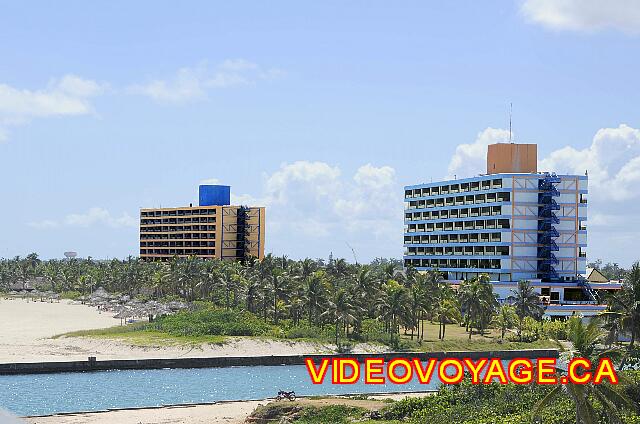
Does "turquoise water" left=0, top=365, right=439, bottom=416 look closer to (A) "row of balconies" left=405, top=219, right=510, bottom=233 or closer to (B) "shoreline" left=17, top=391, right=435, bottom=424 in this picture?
(B) "shoreline" left=17, top=391, right=435, bottom=424

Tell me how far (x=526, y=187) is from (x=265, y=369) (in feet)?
236

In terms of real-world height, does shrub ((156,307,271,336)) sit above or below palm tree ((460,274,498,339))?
below

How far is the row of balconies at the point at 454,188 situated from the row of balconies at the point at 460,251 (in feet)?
38.5

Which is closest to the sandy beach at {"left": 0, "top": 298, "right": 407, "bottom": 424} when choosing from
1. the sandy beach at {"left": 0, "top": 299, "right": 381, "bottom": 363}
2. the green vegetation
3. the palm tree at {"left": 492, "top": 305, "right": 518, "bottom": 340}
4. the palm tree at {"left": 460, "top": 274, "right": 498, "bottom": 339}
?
the sandy beach at {"left": 0, "top": 299, "right": 381, "bottom": 363}

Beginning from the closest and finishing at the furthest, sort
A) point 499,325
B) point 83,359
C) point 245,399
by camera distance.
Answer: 1. point 245,399
2. point 83,359
3. point 499,325

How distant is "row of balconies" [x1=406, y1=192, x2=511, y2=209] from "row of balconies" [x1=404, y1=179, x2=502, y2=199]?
1.40 meters

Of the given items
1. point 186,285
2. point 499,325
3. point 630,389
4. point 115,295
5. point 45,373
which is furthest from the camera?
point 115,295

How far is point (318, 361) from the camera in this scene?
104562 millimetres

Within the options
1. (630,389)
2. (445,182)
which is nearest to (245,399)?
(630,389)

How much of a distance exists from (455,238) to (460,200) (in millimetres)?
8034

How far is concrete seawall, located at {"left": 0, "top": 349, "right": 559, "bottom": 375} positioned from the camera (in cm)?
9250

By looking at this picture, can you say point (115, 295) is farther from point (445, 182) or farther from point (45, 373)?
point (45, 373)

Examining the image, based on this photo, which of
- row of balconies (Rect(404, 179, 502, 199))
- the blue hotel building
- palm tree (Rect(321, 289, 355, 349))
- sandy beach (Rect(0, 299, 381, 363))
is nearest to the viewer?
sandy beach (Rect(0, 299, 381, 363))

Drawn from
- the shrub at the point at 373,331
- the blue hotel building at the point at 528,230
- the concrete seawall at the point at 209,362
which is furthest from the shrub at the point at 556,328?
the shrub at the point at 373,331
